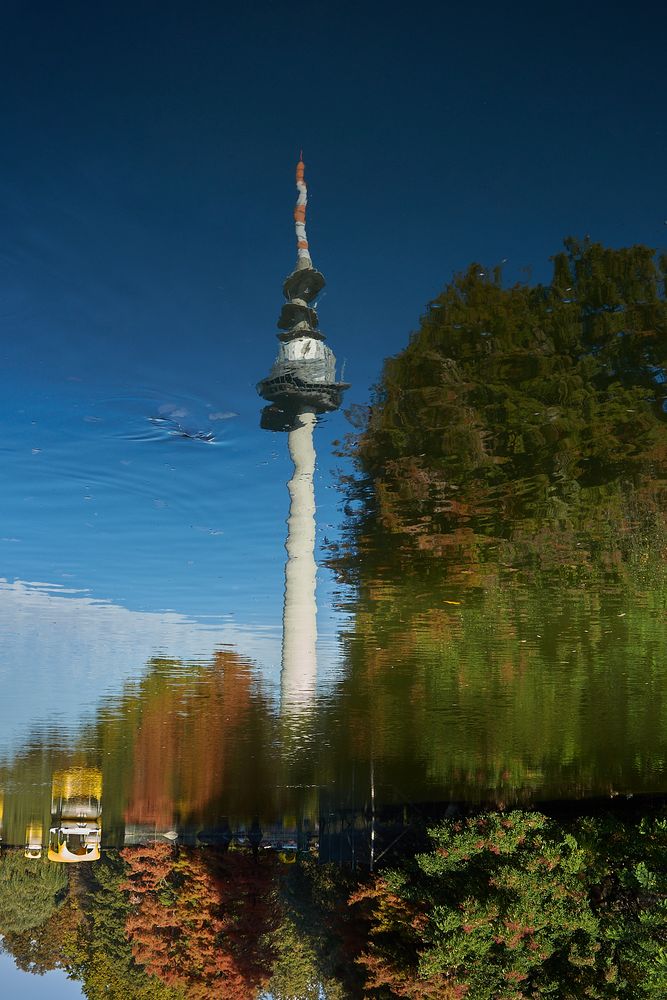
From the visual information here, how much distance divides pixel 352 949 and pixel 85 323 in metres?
16.2

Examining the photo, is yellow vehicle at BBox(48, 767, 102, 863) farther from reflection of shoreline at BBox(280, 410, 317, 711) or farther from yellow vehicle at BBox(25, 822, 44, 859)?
reflection of shoreline at BBox(280, 410, 317, 711)

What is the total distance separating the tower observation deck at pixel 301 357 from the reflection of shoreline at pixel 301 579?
0.11 meters

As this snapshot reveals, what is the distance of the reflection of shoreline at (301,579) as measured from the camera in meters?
4.16

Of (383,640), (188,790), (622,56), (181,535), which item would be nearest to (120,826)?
(188,790)

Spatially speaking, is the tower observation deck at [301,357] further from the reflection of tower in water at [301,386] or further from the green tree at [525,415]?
the green tree at [525,415]

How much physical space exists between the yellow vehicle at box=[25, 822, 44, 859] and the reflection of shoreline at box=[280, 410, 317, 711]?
61.7 ft

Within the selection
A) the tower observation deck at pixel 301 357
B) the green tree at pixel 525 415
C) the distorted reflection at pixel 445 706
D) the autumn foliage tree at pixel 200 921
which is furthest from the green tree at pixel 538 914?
the tower observation deck at pixel 301 357

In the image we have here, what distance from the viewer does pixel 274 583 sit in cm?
538

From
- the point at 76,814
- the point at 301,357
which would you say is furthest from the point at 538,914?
the point at 76,814

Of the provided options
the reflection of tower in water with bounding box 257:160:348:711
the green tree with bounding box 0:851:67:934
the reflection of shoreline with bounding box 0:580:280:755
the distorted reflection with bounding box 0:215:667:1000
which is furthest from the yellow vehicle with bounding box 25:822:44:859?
the reflection of tower in water with bounding box 257:160:348:711

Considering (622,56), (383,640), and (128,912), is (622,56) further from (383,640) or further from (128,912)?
(128,912)

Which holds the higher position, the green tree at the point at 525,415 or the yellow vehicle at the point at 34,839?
the green tree at the point at 525,415

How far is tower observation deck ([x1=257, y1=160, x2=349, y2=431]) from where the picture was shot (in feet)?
11.1

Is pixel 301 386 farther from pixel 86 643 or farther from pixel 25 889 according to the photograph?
Result: pixel 25 889
